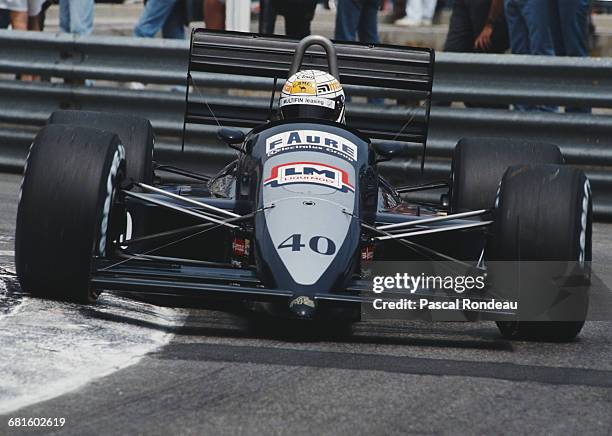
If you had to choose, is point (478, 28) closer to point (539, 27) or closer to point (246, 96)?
point (539, 27)

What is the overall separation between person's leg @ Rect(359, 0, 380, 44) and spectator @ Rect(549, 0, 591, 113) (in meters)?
1.56

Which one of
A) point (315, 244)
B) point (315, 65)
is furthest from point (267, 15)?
point (315, 244)

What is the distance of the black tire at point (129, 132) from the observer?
7.17m

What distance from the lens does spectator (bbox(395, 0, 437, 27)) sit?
17138 mm

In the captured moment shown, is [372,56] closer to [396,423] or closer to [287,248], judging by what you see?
[287,248]

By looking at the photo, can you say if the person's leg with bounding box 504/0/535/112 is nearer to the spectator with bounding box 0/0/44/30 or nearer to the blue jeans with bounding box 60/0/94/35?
the blue jeans with bounding box 60/0/94/35

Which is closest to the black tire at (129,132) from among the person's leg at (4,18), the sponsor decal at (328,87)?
the sponsor decal at (328,87)

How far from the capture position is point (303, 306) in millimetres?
5273

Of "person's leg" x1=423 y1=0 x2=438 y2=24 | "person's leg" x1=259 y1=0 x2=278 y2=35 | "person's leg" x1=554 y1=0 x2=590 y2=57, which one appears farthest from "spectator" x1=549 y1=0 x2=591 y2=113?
"person's leg" x1=423 y1=0 x2=438 y2=24

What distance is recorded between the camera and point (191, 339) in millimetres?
5316

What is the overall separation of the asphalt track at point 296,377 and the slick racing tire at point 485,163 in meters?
1.29

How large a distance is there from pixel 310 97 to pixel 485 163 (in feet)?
3.36

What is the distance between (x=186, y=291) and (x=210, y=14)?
23.8 feet

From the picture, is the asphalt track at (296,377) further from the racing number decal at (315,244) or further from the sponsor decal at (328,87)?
the sponsor decal at (328,87)
